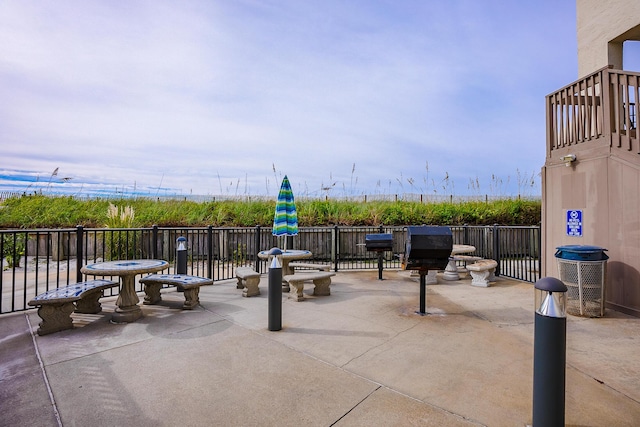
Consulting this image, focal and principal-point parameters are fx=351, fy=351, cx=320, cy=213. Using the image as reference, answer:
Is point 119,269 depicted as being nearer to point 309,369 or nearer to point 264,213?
point 309,369

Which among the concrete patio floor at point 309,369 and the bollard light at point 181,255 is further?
the bollard light at point 181,255

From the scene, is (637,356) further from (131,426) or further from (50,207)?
(50,207)

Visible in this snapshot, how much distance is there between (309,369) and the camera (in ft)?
11.0

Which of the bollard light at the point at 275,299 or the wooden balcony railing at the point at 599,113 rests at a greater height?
the wooden balcony railing at the point at 599,113

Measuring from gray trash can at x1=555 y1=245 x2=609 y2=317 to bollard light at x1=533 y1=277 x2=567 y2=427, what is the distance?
394 centimetres

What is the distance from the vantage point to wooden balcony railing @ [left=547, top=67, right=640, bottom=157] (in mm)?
5719

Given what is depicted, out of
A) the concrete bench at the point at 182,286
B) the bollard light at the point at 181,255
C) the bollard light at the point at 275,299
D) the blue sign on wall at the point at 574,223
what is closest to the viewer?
the bollard light at the point at 275,299

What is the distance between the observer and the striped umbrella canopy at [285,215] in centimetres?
715

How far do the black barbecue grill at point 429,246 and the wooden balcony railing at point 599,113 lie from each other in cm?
337

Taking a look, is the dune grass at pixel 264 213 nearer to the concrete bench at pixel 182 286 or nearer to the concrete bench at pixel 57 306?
the concrete bench at pixel 182 286

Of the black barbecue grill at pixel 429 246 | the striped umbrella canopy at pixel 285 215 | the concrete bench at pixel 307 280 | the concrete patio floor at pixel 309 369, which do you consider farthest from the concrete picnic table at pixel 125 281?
the black barbecue grill at pixel 429 246

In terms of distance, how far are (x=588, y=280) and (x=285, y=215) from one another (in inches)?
205

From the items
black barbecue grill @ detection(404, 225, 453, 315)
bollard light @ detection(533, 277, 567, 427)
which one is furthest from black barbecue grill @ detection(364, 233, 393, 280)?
bollard light @ detection(533, 277, 567, 427)

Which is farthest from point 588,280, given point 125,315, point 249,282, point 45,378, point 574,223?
point 45,378
